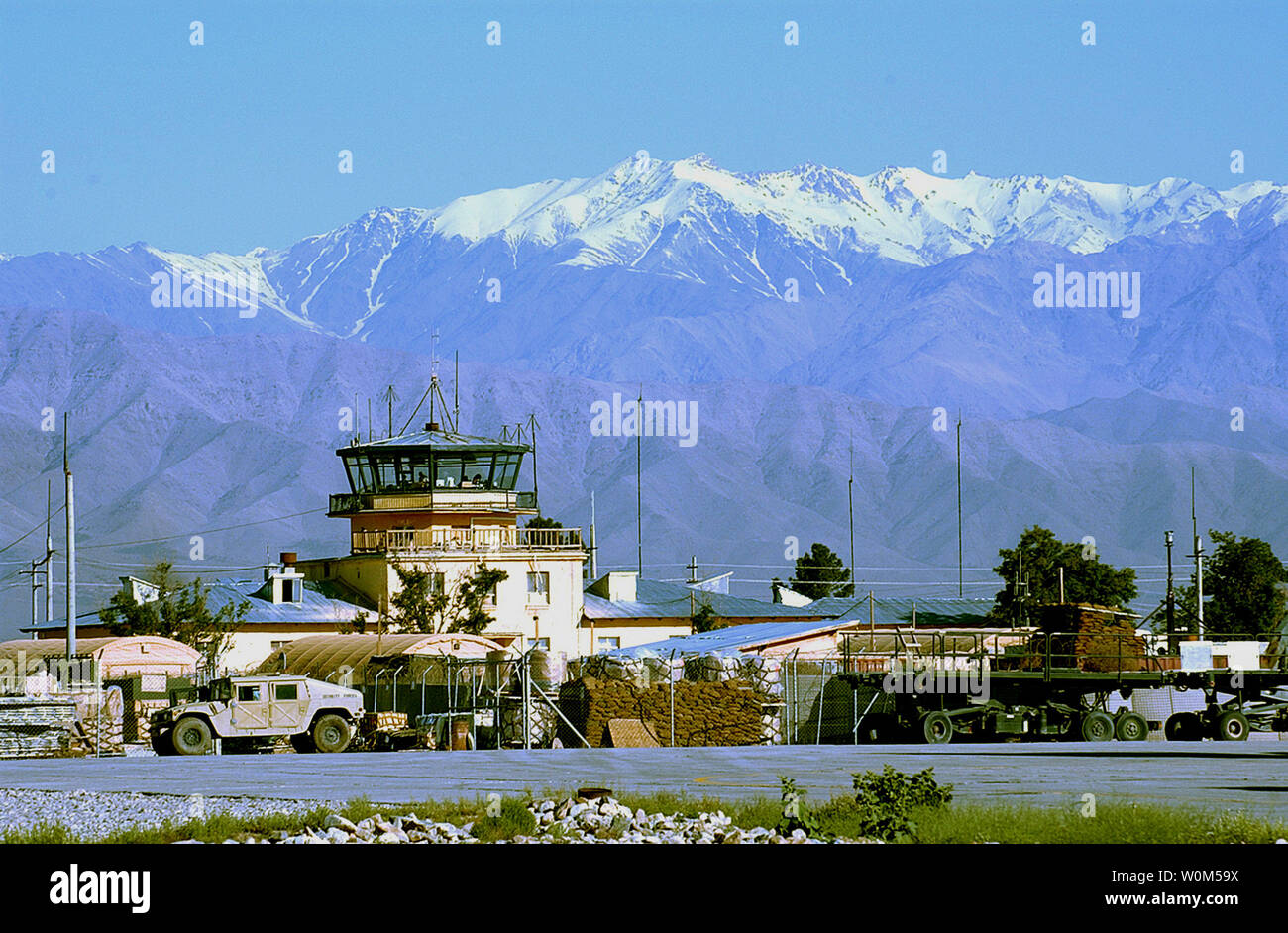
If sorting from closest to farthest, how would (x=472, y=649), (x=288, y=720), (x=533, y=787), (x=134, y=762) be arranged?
(x=533, y=787)
(x=134, y=762)
(x=288, y=720)
(x=472, y=649)

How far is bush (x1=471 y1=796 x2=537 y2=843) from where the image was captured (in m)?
22.6

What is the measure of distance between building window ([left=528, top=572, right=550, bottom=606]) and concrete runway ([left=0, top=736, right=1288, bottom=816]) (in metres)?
55.3

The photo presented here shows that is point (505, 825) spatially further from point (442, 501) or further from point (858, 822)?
point (442, 501)

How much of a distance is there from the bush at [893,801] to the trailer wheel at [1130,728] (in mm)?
21176

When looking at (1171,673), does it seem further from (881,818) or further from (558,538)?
(558,538)

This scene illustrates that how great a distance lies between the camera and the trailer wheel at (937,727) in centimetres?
4303

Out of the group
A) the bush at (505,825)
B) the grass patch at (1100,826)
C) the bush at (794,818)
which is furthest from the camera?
the bush at (505,825)

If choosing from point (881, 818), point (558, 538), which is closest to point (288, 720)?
point (881, 818)

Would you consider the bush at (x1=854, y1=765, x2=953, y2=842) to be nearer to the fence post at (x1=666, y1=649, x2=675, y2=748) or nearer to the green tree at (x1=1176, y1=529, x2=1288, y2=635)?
the fence post at (x1=666, y1=649, x2=675, y2=748)

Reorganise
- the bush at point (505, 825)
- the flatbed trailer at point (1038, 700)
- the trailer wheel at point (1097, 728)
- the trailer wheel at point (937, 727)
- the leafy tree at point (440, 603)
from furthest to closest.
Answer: the leafy tree at point (440, 603) → the flatbed trailer at point (1038, 700) → the trailer wheel at point (1097, 728) → the trailer wheel at point (937, 727) → the bush at point (505, 825)

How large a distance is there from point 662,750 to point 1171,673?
12533 mm

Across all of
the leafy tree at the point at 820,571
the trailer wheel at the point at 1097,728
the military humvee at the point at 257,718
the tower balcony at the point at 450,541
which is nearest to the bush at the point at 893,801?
the trailer wheel at the point at 1097,728

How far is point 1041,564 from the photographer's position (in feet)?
348

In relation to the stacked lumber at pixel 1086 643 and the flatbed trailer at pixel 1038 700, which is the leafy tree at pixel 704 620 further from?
the flatbed trailer at pixel 1038 700
